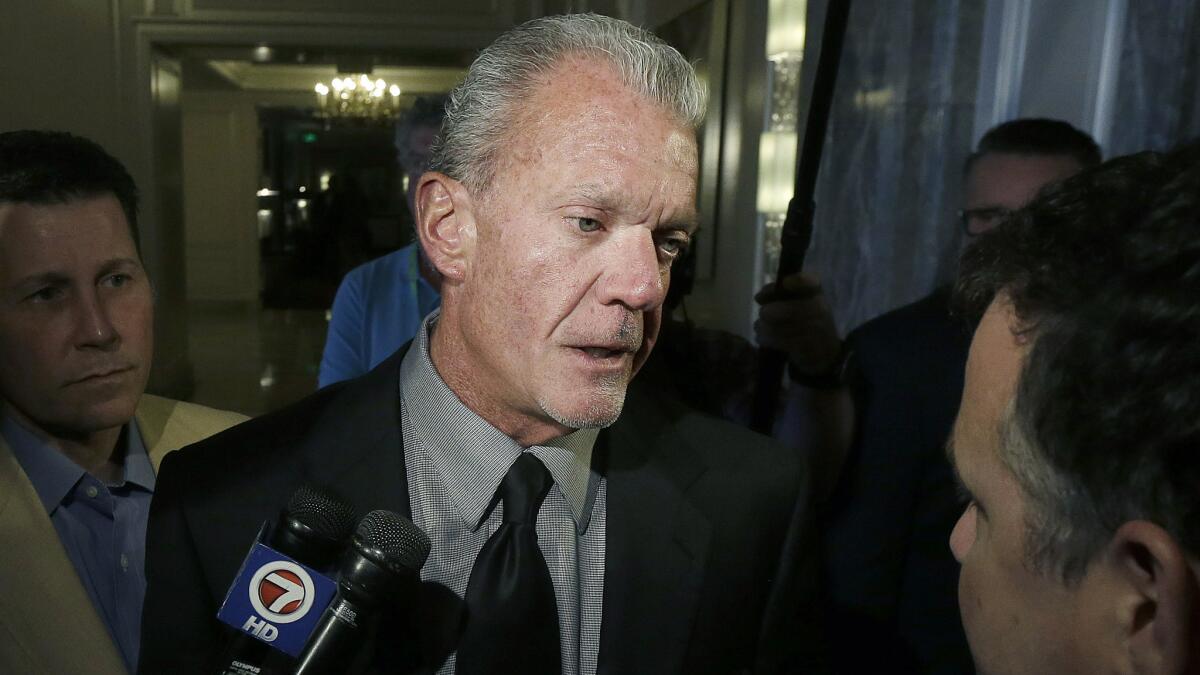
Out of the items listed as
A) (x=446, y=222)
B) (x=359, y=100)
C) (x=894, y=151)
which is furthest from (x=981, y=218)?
(x=359, y=100)

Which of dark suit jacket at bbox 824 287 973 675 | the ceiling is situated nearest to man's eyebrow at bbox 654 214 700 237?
dark suit jacket at bbox 824 287 973 675

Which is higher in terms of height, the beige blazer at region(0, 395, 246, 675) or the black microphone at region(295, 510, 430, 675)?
the black microphone at region(295, 510, 430, 675)

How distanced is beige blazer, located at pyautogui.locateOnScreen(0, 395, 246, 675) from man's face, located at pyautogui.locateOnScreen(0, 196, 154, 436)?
0.10m

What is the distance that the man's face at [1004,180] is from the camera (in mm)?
1832

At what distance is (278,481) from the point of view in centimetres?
111

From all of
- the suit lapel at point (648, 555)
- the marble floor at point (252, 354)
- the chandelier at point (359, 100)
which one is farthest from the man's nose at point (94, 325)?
the chandelier at point (359, 100)

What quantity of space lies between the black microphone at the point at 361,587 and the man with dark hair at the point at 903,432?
117 cm

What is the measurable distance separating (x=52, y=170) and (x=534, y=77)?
2.78 ft

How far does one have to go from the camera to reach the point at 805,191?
1.63 meters

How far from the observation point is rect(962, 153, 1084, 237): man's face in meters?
1.83

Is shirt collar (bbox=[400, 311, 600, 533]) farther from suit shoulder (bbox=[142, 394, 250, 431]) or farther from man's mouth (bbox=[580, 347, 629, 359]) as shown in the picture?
suit shoulder (bbox=[142, 394, 250, 431])

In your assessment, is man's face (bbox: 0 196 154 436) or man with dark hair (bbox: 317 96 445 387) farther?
man with dark hair (bbox: 317 96 445 387)

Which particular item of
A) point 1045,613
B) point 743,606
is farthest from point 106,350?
point 1045,613

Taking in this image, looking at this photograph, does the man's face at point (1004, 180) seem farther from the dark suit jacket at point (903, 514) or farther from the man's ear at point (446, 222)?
the man's ear at point (446, 222)
